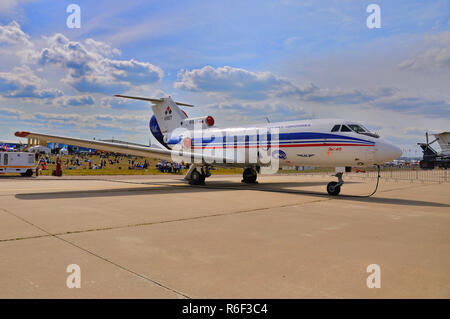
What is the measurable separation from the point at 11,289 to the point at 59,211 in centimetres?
506

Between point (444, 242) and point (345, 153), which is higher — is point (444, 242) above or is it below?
below

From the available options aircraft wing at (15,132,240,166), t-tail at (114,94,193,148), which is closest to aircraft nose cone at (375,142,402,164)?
aircraft wing at (15,132,240,166)

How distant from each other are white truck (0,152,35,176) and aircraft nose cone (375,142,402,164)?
23.3 m

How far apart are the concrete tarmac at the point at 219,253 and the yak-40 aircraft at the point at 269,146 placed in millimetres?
4188

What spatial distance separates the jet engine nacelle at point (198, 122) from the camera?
20875 mm

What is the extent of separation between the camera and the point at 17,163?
74.1 feet

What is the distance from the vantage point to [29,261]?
12.8 feet

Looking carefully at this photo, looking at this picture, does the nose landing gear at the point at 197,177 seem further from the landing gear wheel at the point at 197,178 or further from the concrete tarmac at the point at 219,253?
the concrete tarmac at the point at 219,253

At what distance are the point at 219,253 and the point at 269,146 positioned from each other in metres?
11.0

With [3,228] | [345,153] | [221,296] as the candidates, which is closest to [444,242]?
[221,296]

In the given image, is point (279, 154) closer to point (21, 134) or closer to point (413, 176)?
point (21, 134)

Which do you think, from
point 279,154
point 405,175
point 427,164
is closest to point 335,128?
point 279,154
